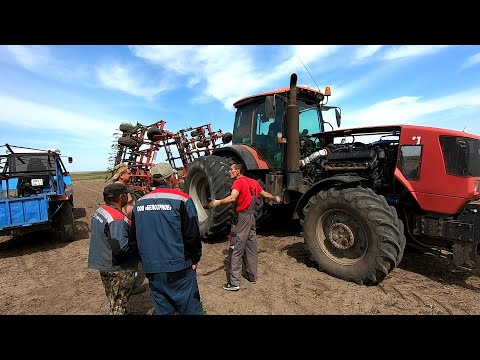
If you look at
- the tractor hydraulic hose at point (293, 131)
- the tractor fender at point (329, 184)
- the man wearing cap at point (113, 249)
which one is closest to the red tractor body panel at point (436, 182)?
the tractor fender at point (329, 184)

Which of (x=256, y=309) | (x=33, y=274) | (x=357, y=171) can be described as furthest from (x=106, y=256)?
(x=357, y=171)

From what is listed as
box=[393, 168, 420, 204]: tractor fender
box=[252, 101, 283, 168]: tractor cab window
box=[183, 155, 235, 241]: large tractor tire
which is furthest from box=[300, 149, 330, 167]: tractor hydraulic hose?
box=[183, 155, 235, 241]: large tractor tire

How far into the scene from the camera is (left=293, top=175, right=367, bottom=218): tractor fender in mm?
3899

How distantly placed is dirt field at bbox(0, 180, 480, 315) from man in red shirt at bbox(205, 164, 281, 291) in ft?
0.61

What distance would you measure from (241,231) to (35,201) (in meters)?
4.23

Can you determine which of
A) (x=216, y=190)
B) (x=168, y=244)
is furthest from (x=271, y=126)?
(x=168, y=244)

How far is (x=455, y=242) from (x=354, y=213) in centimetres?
110

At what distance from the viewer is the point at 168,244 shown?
85.9 inches

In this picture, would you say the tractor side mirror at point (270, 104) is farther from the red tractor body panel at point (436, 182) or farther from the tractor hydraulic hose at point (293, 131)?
the red tractor body panel at point (436, 182)

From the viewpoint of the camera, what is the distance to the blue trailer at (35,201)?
212 inches

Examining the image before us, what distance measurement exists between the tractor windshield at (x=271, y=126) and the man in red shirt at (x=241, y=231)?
153 cm

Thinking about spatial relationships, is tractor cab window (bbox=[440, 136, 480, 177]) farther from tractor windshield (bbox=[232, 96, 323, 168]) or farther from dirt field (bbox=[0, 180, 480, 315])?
tractor windshield (bbox=[232, 96, 323, 168])

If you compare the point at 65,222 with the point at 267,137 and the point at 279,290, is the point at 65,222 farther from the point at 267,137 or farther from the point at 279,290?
the point at 279,290

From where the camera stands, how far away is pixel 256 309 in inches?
126
